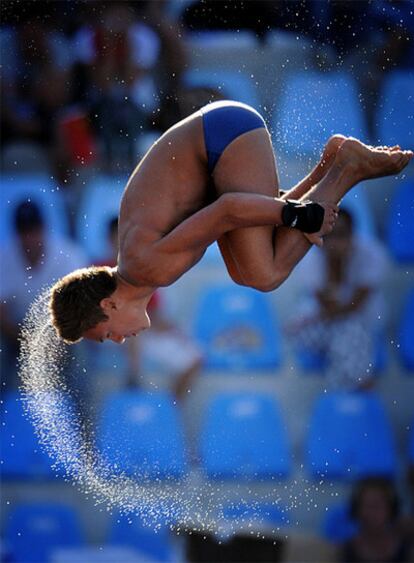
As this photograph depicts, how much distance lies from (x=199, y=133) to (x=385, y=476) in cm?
277

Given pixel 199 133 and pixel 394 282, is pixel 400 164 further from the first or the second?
pixel 394 282

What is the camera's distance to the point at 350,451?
7.58 m

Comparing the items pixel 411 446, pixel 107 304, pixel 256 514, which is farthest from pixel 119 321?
pixel 411 446

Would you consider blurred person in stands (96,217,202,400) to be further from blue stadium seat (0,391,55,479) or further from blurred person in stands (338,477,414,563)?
blurred person in stands (338,477,414,563)

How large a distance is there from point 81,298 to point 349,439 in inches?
100

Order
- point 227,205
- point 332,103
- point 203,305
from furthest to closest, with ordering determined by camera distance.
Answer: point 203,305 < point 332,103 < point 227,205

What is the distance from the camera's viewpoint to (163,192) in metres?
5.34

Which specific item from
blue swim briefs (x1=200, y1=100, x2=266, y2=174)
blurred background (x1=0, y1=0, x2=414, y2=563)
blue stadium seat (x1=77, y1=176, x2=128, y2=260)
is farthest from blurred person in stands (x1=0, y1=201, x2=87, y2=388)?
blue swim briefs (x1=200, y1=100, x2=266, y2=174)

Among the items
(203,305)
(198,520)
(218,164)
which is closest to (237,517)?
(198,520)

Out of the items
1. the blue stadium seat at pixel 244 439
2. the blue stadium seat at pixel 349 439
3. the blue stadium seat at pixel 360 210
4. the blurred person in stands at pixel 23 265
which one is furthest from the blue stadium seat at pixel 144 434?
the blue stadium seat at pixel 360 210

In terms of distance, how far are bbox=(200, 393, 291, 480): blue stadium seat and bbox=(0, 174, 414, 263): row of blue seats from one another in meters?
1.02

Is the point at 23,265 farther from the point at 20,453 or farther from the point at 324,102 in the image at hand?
the point at 324,102

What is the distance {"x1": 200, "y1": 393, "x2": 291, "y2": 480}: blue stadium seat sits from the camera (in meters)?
7.53

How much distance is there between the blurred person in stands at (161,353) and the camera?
7.73 meters
